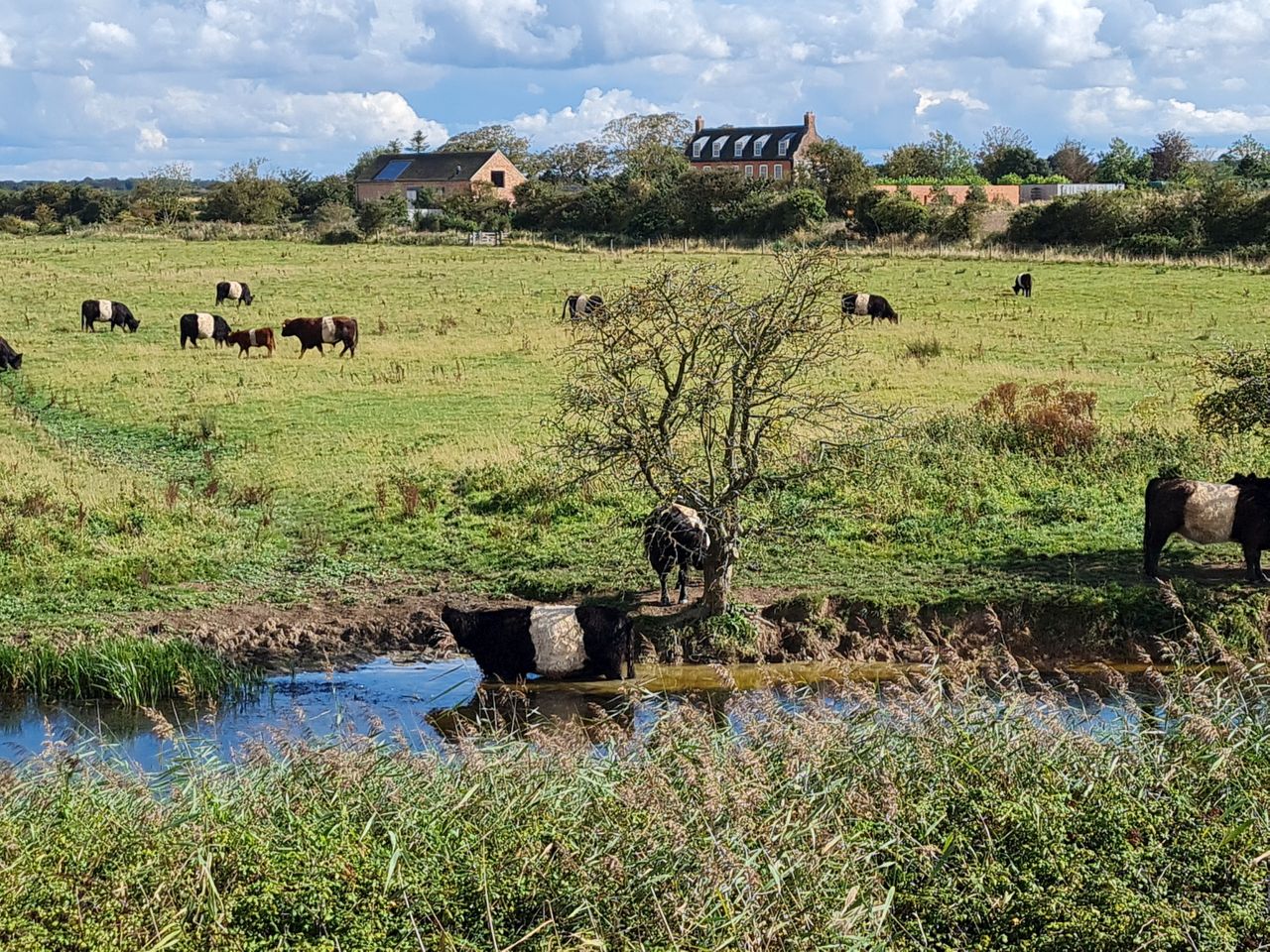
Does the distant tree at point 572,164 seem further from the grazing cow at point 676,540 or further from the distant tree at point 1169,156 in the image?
the grazing cow at point 676,540

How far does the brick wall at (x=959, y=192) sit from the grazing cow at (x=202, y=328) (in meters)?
36.8

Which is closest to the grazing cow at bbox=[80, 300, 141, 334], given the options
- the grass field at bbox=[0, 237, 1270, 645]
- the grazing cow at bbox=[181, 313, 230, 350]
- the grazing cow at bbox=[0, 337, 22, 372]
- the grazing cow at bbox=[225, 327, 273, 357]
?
the grass field at bbox=[0, 237, 1270, 645]

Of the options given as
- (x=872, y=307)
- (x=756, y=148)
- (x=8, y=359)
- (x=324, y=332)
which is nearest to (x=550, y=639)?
(x=324, y=332)

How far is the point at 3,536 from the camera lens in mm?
15500

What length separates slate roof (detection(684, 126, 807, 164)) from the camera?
90.2m

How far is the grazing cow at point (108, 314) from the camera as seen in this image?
33.0 m

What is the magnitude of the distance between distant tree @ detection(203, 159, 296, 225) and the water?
6472 centimetres

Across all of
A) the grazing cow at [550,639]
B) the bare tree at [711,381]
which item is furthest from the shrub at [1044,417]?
the grazing cow at [550,639]

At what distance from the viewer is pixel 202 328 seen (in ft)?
104

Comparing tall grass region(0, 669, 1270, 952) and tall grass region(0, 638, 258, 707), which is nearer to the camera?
tall grass region(0, 669, 1270, 952)

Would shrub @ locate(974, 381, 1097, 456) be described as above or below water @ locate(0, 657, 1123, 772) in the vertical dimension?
above

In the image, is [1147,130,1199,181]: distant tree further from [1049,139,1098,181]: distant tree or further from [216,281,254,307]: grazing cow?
[216,281,254,307]: grazing cow

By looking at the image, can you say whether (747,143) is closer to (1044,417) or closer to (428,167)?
(428,167)

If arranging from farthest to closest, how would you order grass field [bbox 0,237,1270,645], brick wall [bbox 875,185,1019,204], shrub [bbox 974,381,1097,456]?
1. brick wall [bbox 875,185,1019,204]
2. shrub [bbox 974,381,1097,456]
3. grass field [bbox 0,237,1270,645]
